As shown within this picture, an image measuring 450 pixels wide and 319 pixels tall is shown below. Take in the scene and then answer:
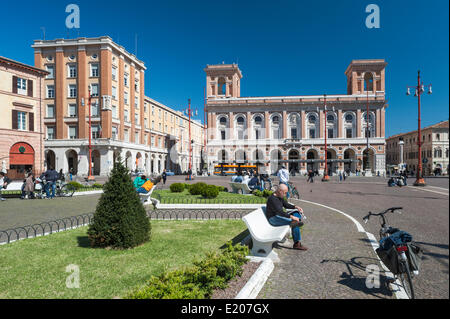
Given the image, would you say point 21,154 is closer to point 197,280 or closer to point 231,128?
point 197,280

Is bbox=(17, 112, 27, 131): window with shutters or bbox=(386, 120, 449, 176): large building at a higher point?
bbox=(17, 112, 27, 131): window with shutters

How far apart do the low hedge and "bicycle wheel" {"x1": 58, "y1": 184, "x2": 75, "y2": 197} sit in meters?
13.5

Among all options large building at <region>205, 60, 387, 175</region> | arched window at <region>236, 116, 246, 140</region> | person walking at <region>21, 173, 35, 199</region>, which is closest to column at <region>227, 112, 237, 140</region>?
large building at <region>205, 60, 387, 175</region>

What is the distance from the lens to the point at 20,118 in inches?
1028

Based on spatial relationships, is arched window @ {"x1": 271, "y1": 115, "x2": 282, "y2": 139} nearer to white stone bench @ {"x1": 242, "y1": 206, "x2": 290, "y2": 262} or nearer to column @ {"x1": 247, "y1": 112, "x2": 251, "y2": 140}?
column @ {"x1": 247, "y1": 112, "x2": 251, "y2": 140}

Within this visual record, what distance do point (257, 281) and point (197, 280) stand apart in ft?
2.97

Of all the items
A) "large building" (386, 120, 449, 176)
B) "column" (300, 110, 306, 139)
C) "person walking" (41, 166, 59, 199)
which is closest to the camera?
"large building" (386, 120, 449, 176)

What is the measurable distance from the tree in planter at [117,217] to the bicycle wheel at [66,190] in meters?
11.1

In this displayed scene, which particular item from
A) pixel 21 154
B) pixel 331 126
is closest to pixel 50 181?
pixel 21 154

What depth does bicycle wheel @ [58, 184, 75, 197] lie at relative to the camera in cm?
1441

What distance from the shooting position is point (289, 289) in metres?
3.62

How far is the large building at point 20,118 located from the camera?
81.5 feet

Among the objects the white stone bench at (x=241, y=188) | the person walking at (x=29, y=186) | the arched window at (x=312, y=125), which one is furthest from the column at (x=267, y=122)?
the person walking at (x=29, y=186)

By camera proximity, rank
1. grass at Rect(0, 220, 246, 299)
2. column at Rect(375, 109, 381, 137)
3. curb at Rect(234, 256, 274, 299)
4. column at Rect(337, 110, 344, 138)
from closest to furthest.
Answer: curb at Rect(234, 256, 274, 299) < grass at Rect(0, 220, 246, 299) < column at Rect(375, 109, 381, 137) < column at Rect(337, 110, 344, 138)
